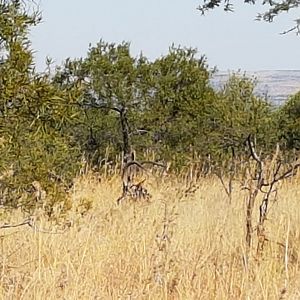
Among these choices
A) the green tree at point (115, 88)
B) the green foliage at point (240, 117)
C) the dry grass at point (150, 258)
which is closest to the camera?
the dry grass at point (150, 258)

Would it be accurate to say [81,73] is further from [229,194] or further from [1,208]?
[1,208]

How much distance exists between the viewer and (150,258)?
4.47m

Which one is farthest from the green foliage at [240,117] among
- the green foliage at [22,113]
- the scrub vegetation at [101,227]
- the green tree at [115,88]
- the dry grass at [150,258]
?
the green foliage at [22,113]

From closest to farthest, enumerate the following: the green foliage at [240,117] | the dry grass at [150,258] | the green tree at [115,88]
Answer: the dry grass at [150,258] → the green tree at [115,88] → the green foliage at [240,117]

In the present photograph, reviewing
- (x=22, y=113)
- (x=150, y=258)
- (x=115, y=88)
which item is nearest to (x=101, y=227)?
(x=150, y=258)

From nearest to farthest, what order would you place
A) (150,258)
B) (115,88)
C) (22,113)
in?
(22,113), (150,258), (115,88)

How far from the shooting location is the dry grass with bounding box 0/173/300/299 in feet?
12.8

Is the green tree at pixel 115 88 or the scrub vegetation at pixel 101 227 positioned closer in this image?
the scrub vegetation at pixel 101 227

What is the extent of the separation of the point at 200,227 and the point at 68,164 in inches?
67.0

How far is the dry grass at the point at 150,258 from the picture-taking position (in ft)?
12.8

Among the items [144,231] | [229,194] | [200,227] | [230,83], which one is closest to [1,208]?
[144,231]

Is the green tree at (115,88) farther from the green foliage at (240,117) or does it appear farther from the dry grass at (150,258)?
the dry grass at (150,258)

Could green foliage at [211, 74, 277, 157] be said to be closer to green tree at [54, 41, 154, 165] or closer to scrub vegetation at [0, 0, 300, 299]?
green tree at [54, 41, 154, 165]

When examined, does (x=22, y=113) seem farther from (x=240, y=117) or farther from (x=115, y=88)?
(x=240, y=117)
